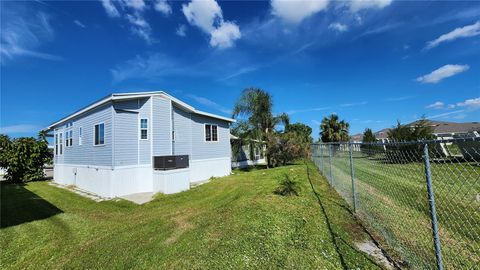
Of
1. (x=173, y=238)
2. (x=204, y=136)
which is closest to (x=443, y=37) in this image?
(x=204, y=136)

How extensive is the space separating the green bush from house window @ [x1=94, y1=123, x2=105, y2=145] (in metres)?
10.1

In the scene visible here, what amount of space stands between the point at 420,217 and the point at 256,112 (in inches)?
651

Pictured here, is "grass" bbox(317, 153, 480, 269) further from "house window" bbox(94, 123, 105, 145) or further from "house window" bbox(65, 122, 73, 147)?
"house window" bbox(65, 122, 73, 147)

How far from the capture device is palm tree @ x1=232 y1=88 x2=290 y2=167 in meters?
20.0

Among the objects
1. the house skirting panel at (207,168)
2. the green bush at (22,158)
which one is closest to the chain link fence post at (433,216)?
the house skirting panel at (207,168)

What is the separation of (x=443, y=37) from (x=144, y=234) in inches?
686

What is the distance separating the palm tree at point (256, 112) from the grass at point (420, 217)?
45.3 ft

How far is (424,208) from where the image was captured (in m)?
4.49

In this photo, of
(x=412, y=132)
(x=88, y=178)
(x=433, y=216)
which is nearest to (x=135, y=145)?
(x=88, y=178)

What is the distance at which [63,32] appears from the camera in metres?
11.1

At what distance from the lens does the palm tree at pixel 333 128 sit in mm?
34781

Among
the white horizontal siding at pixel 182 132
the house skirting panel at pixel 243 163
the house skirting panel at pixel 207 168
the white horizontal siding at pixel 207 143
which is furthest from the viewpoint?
the house skirting panel at pixel 243 163

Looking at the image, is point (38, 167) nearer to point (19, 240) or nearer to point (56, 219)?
point (56, 219)

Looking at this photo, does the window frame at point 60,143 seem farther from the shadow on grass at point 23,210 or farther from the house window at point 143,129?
the house window at point 143,129
